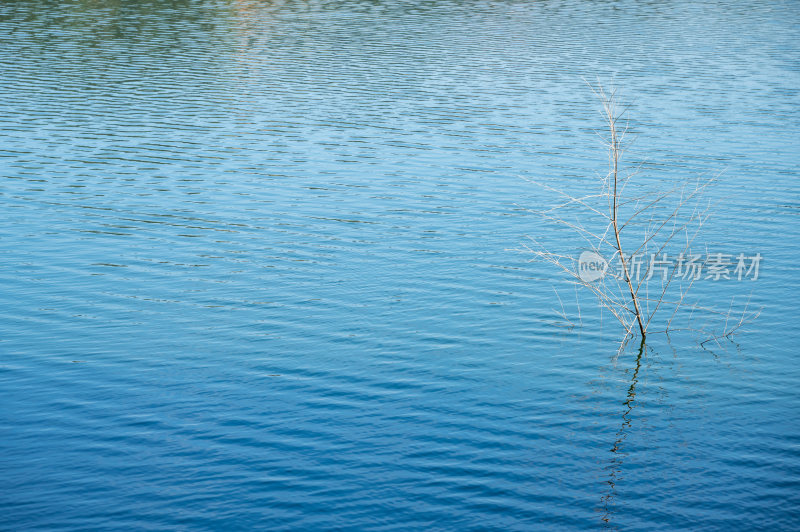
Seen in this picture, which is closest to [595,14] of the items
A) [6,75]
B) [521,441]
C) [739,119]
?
[739,119]

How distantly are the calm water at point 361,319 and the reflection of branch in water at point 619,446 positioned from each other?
0.06m

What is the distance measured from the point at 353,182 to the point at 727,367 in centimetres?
1587

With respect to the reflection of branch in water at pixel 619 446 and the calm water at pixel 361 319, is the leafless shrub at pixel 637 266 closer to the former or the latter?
the calm water at pixel 361 319

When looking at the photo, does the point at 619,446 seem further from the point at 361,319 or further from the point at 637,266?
the point at 637,266

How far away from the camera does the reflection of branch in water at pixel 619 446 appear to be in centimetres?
1456

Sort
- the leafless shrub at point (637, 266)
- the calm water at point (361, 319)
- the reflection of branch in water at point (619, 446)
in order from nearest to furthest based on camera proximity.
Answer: the reflection of branch in water at point (619, 446)
the calm water at point (361, 319)
the leafless shrub at point (637, 266)

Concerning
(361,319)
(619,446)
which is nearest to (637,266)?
(361,319)

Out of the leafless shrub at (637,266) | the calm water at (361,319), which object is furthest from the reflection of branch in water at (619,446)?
the leafless shrub at (637,266)

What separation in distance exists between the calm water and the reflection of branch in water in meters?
0.06

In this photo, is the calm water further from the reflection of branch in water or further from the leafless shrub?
the leafless shrub

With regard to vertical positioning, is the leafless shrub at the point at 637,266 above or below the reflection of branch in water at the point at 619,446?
below

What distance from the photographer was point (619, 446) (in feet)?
53.3

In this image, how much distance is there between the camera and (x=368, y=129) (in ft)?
129

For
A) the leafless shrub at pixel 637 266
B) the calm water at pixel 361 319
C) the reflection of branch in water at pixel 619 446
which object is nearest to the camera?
the reflection of branch in water at pixel 619 446
